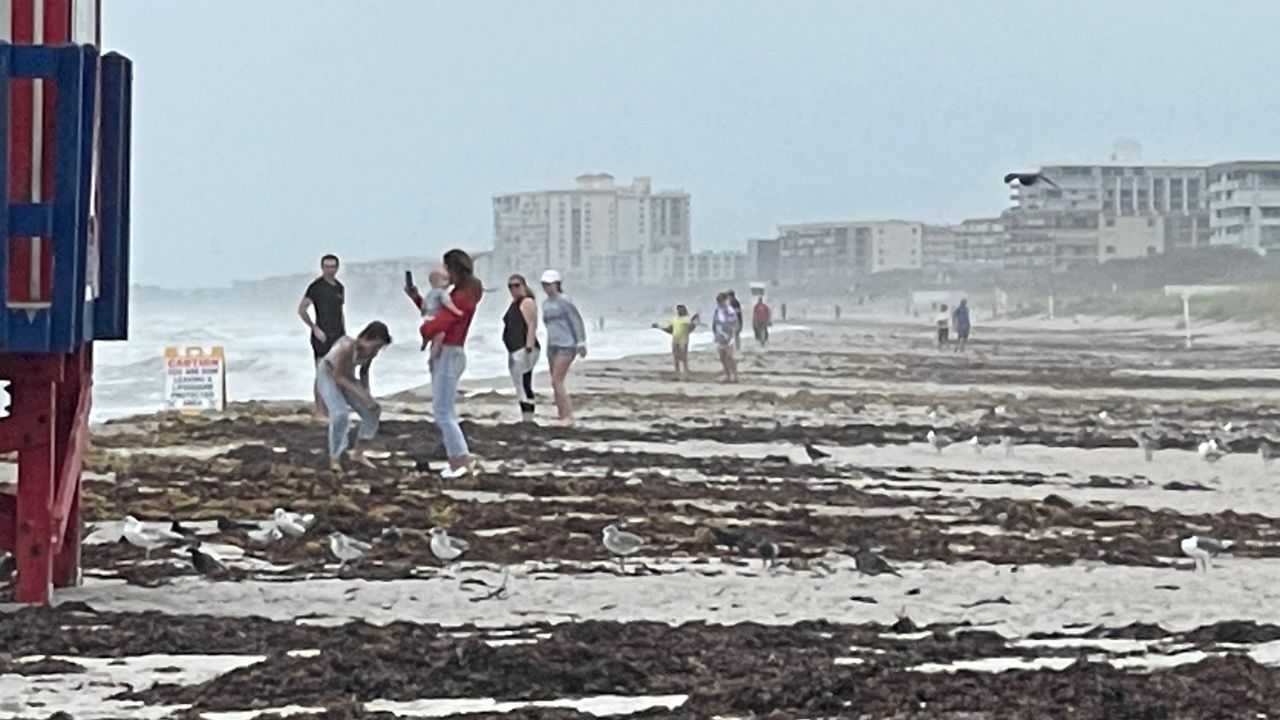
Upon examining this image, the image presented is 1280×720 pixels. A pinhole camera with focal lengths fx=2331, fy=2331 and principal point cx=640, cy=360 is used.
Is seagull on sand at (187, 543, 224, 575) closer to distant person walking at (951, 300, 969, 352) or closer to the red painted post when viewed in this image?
the red painted post

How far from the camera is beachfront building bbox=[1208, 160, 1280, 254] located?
15275 centimetres

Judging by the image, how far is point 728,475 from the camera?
1775 cm

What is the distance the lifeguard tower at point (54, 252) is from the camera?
9.12m

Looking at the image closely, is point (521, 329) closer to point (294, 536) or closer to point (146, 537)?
point (294, 536)

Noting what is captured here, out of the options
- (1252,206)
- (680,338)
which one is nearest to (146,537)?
(680,338)

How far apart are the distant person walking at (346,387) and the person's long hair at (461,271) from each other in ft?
2.50

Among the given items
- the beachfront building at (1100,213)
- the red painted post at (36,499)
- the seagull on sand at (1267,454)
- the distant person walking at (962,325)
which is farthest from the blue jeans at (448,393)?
the beachfront building at (1100,213)

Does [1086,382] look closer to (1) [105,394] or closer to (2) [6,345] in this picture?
(1) [105,394]

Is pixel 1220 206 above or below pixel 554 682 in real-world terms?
above

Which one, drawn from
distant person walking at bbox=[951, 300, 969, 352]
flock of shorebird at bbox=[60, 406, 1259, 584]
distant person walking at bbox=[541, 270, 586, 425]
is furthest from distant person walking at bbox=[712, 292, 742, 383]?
flock of shorebird at bbox=[60, 406, 1259, 584]

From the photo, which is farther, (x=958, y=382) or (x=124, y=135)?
(x=958, y=382)

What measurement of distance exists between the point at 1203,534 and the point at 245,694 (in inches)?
296

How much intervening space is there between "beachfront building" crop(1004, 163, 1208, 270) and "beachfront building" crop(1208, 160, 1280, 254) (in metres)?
5.95

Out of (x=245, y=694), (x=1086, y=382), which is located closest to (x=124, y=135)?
(x=245, y=694)
